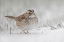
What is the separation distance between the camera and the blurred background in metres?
3.70

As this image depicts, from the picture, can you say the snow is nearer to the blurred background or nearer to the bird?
the bird

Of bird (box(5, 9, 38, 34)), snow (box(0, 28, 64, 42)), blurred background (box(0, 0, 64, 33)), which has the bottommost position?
snow (box(0, 28, 64, 42))

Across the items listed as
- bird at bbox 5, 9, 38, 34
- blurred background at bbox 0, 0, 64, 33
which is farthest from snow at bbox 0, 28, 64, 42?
blurred background at bbox 0, 0, 64, 33

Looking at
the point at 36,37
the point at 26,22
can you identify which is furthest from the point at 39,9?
the point at 36,37

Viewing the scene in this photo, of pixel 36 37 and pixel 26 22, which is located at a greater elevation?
pixel 26 22

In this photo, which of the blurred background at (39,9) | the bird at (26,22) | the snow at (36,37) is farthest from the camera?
the blurred background at (39,9)

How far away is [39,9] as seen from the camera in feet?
12.8

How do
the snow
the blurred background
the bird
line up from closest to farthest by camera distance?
the snow < the bird < the blurred background

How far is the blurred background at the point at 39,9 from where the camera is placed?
3700mm

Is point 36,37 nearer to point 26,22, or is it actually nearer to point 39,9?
point 26,22

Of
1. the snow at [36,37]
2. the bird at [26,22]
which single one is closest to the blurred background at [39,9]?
the bird at [26,22]

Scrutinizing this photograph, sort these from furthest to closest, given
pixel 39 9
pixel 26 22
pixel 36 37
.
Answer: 1. pixel 39 9
2. pixel 26 22
3. pixel 36 37

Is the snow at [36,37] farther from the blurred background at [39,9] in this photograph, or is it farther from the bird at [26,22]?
the blurred background at [39,9]

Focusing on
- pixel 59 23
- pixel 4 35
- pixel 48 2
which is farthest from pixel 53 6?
pixel 4 35
